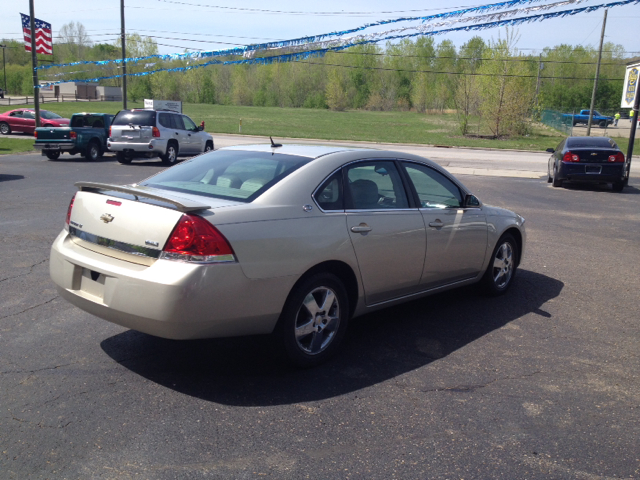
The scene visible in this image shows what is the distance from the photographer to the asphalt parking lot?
329 centimetres

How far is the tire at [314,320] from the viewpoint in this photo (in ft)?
14.0

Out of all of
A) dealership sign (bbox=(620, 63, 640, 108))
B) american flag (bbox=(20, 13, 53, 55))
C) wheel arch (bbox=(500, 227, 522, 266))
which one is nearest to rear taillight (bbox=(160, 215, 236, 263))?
wheel arch (bbox=(500, 227, 522, 266))

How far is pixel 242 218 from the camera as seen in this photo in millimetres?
4043

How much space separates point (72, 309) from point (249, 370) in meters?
2.11

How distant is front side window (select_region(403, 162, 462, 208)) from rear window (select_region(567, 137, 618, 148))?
13200 millimetres

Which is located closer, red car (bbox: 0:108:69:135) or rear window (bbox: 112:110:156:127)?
rear window (bbox: 112:110:156:127)

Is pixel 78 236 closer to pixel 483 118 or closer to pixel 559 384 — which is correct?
pixel 559 384

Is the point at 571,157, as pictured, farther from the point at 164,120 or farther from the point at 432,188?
the point at 164,120

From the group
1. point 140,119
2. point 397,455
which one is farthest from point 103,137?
point 397,455

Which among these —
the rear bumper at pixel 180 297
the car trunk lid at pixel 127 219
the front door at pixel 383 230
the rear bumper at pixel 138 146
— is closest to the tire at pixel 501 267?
A: the front door at pixel 383 230

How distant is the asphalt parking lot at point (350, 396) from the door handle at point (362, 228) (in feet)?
3.20

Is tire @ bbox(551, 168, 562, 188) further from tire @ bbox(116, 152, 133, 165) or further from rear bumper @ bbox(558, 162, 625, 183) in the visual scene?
tire @ bbox(116, 152, 133, 165)

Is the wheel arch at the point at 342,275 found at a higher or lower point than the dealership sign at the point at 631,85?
lower

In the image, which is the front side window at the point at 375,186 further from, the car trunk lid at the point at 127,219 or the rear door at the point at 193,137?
the rear door at the point at 193,137
